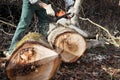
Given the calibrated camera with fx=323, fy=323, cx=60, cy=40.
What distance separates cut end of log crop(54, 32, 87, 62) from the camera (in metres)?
5.37

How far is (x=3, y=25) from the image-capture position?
301 inches

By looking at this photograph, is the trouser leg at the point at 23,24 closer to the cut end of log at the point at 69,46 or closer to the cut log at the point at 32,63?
the cut end of log at the point at 69,46

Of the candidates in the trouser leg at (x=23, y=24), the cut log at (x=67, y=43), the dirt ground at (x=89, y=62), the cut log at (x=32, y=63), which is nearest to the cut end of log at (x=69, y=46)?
the cut log at (x=67, y=43)

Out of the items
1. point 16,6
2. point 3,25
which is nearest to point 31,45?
point 3,25

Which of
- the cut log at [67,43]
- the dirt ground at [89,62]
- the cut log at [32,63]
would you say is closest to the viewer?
the cut log at [32,63]

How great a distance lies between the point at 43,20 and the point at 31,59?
148 cm

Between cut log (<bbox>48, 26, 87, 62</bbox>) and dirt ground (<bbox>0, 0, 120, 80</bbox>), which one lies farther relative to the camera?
cut log (<bbox>48, 26, 87, 62</bbox>)

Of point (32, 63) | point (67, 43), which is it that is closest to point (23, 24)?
point (67, 43)

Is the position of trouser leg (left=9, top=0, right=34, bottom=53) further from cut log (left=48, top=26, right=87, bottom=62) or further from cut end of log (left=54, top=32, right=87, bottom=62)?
cut end of log (left=54, top=32, right=87, bottom=62)

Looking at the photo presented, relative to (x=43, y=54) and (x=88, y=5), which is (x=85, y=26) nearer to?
(x=88, y=5)

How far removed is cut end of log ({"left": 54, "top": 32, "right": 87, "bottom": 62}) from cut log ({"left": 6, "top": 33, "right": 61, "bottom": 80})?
110 cm

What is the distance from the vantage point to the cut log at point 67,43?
5.36 metres

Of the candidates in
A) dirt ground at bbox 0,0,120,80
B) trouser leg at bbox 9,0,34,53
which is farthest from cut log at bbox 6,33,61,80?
trouser leg at bbox 9,0,34,53

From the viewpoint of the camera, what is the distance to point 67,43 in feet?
17.6
